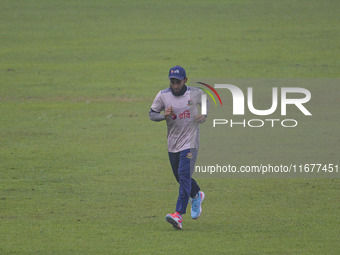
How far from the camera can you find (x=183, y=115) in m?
13.9

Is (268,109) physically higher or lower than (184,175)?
higher

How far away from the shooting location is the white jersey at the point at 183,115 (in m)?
13.8

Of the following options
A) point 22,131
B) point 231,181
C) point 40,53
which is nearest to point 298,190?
point 231,181

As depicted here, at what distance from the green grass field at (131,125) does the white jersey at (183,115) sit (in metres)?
1.36

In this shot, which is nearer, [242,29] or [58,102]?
[58,102]

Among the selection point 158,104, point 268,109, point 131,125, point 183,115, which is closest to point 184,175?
point 183,115

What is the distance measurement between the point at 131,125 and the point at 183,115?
1330 cm

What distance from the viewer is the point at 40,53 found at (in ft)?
134

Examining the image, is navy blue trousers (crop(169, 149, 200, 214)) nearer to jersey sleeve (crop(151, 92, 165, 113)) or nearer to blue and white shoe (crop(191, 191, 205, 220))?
blue and white shoe (crop(191, 191, 205, 220))

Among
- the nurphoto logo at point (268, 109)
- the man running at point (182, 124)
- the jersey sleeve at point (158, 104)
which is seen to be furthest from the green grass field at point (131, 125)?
the jersey sleeve at point (158, 104)

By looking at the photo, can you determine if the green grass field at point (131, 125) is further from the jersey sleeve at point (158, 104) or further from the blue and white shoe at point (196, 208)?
the jersey sleeve at point (158, 104)

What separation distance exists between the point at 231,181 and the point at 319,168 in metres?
2.92

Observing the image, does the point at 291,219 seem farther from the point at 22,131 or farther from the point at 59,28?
the point at 59,28

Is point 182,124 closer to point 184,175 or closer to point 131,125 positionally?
point 184,175
